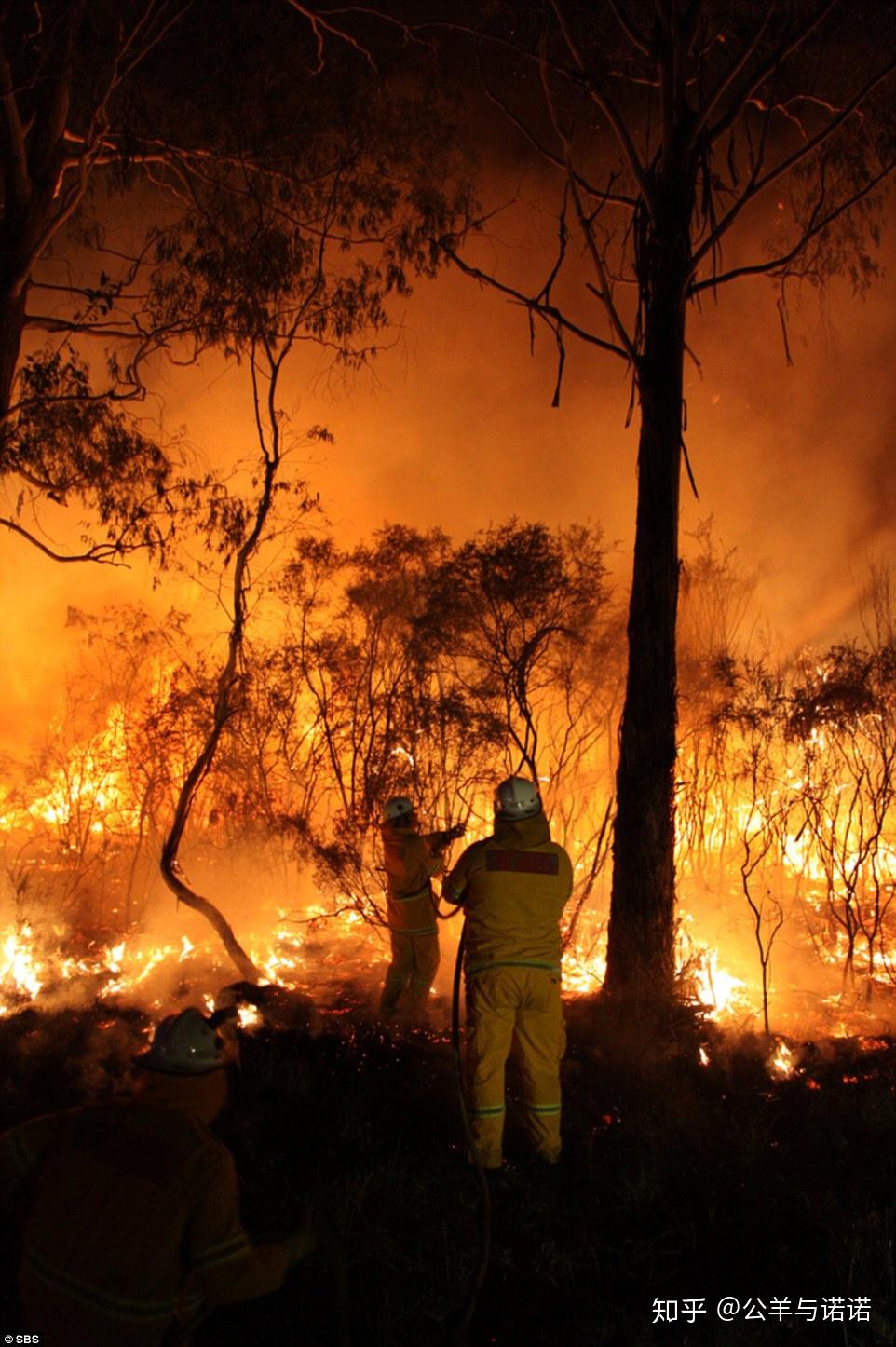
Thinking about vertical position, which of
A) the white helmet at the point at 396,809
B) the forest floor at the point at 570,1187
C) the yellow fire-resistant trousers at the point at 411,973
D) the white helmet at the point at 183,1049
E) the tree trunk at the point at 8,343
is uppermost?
the tree trunk at the point at 8,343

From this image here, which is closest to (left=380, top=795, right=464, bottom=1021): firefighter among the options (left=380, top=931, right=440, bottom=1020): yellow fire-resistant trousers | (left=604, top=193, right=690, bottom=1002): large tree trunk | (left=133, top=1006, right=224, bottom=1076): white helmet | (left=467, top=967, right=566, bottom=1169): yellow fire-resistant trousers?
(left=380, top=931, right=440, bottom=1020): yellow fire-resistant trousers

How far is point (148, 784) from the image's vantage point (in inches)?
456

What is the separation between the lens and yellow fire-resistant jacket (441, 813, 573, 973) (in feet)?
15.6

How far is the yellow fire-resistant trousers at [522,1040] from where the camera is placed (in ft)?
15.0

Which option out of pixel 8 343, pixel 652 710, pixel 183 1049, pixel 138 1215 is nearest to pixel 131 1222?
pixel 138 1215

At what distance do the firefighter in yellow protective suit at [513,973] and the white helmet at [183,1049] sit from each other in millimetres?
2568

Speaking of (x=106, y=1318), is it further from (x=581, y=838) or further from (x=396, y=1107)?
(x=581, y=838)

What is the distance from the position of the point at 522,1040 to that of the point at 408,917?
2.65 meters

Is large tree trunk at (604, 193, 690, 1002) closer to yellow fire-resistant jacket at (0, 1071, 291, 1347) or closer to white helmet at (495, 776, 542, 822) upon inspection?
white helmet at (495, 776, 542, 822)

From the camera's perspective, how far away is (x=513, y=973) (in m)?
4.68

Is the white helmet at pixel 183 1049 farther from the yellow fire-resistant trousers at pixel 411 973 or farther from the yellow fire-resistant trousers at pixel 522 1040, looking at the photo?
the yellow fire-resistant trousers at pixel 411 973

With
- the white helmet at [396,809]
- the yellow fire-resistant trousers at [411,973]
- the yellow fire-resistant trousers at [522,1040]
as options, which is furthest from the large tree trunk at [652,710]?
the yellow fire-resistant trousers at [522,1040]

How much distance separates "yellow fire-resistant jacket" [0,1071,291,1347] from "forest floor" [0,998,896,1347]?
48cm

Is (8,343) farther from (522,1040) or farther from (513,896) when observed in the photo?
(522,1040)
